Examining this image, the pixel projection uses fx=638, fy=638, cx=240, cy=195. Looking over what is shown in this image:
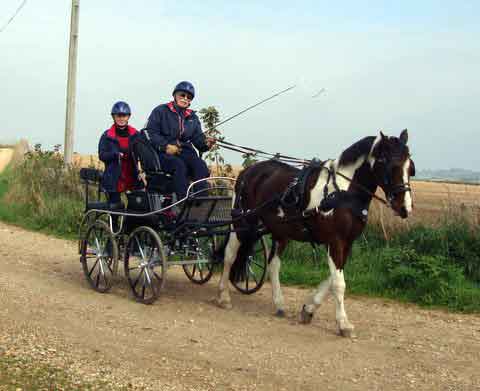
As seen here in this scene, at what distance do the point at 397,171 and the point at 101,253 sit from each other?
4.43 metres

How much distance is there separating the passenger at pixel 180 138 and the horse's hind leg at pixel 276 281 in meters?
1.40

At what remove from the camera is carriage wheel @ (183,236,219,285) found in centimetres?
898

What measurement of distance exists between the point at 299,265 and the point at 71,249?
4.62 meters

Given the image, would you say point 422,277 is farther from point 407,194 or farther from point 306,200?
point 407,194

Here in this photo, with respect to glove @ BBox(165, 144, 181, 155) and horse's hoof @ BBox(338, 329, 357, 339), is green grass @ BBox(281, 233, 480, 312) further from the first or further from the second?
glove @ BBox(165, 144, 181, 155)

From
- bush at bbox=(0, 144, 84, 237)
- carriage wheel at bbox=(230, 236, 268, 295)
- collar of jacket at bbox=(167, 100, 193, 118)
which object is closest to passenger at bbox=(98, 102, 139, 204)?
collar of jacket at bbox=(167, 100, 193, 118)

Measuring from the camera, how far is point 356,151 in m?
6.87

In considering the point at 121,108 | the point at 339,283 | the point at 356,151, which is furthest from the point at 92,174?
the point at 339,283

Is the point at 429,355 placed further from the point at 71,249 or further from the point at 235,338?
the point at 71,249

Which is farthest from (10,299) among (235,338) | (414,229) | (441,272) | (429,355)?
(414,229)

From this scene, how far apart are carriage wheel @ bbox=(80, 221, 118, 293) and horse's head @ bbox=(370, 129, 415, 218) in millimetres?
3787

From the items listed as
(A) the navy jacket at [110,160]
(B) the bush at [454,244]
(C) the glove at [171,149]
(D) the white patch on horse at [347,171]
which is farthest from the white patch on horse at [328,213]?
(A) the navy jacket at [110,160]

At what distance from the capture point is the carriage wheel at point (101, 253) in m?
8.59

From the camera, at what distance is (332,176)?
695 centimetres
